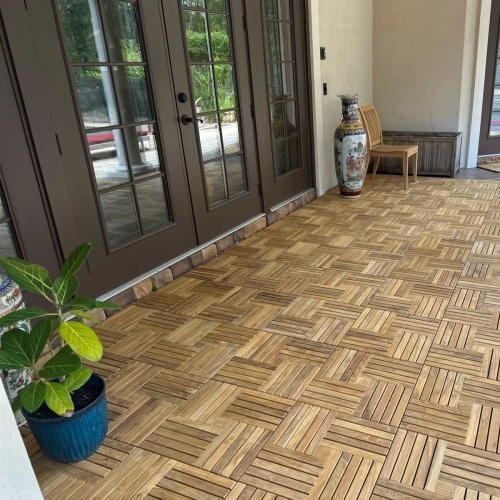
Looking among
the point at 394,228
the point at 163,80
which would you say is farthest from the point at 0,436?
the point at 394,228

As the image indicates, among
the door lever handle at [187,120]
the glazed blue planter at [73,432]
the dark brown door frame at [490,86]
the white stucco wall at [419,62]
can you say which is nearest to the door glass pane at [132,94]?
the door lever handle at [187,120]

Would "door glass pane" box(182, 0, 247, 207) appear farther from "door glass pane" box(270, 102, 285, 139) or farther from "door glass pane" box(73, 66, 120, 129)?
"door glass pane" box(73, 66, 120, 129)

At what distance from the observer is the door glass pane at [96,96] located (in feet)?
7.72

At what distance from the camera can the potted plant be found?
134 cm

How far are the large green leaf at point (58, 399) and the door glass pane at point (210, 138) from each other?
2119 mm

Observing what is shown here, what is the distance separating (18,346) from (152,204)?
158cm

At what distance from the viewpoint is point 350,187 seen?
4324 millimetres

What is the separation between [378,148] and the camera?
4641 millimetres

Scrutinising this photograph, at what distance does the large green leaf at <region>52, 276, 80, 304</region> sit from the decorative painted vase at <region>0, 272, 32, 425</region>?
256 mm

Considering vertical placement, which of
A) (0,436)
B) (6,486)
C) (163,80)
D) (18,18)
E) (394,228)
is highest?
(18,18)

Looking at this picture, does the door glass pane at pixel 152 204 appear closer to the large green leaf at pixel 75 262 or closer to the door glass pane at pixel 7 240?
the door glass pane at pixel 7 240

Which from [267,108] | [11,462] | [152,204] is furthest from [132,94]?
[11,462]

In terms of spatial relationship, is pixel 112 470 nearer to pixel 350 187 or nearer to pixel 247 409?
pixel 247 409

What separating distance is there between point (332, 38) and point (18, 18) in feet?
10.5
